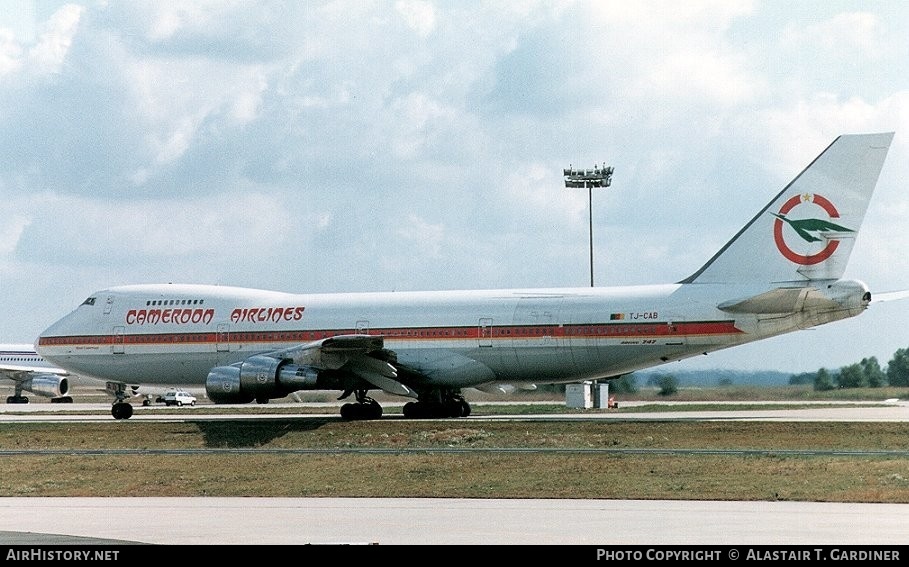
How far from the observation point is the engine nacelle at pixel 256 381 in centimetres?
3819

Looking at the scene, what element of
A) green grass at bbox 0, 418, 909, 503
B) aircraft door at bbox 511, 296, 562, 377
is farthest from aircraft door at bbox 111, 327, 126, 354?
Result: aircraft door at bbox 511, 296, 562, 377

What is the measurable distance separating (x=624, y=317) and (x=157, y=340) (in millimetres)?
17404

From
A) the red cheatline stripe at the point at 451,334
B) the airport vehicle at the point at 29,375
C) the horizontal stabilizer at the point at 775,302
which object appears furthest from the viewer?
the airport vehicle at the point at 29,375

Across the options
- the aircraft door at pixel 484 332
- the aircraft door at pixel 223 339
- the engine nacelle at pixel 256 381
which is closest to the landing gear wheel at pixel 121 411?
the aircraft door at pixel 223 339

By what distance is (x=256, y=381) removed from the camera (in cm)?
3819

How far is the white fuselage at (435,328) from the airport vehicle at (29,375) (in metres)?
25.6

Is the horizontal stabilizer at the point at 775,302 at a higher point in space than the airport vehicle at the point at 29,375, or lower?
lower

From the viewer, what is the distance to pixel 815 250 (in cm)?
3716

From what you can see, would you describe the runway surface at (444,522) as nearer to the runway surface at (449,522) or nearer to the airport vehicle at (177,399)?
the runway surface at (449,522)

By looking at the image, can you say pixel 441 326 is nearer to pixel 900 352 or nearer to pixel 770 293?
pixel 770 293

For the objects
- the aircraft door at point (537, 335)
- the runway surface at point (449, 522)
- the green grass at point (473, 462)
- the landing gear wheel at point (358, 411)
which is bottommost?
the runway surface at point (449, 522)
